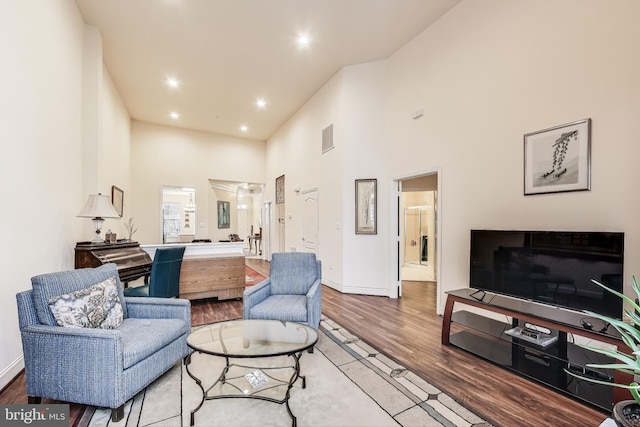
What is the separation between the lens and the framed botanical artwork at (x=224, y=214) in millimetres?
9211

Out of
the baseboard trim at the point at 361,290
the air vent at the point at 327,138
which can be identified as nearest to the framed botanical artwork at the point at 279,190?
the air vent at the point at 327,138

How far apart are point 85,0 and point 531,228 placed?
5.79 m

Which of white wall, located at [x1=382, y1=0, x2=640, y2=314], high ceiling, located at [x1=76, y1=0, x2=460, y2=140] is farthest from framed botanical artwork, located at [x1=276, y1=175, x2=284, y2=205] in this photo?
white wall, located at [x1=382, y1=0, x2=640, y2=314]

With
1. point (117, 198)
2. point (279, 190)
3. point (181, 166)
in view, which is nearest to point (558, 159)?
point (279, 190)

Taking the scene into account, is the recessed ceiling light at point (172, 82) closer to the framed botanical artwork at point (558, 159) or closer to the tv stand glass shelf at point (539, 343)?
the framed botanical artwork at point (558, 159)

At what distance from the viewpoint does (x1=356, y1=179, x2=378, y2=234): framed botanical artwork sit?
5.07 metres

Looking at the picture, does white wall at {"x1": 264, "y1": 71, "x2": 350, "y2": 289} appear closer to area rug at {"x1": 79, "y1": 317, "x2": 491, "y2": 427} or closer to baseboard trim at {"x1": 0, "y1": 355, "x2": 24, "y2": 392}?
area rug at {"x1": 79, "y1": 317, "x2": 491, "y2": 427}

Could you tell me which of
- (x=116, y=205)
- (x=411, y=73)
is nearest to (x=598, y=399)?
(x=411, y=73)

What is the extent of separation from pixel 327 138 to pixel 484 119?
9.88 feet

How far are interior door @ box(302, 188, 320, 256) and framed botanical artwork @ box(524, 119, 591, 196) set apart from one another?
3893 millimetres

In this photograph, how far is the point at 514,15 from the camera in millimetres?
3111

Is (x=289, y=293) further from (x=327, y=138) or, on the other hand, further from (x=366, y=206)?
(x=327, y=138)

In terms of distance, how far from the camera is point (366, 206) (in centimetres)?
513

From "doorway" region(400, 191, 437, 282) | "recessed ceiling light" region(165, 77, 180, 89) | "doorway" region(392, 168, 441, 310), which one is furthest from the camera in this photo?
"doorway" region(400, 191, 437, 282)
